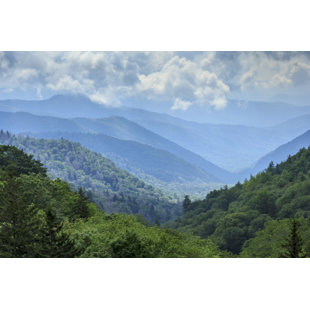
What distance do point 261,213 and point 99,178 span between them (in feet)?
146

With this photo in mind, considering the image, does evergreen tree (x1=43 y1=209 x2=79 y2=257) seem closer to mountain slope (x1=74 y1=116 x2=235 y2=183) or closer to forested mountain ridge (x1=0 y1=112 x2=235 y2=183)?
forested mountain ridge (x1=0 y1=112 x2=235 y2=183)

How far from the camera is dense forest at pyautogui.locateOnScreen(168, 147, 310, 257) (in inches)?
789

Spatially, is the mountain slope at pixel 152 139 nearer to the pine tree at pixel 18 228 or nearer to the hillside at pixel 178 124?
the hillside at pixel 178 124

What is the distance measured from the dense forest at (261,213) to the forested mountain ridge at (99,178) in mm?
6280

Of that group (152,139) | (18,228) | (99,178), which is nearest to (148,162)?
(152,139)

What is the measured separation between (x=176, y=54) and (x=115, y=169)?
45.7m

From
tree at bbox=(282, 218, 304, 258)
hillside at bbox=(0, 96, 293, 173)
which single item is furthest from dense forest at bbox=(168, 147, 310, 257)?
hillside at bbox=(0, 96, 293, 173)

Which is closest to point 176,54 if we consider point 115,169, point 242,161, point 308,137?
point 308,137

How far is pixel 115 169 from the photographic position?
63719 millimetres

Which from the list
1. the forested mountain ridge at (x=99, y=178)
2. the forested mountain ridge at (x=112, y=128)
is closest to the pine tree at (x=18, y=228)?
the forested mountain ridge at (x=112, y=128)

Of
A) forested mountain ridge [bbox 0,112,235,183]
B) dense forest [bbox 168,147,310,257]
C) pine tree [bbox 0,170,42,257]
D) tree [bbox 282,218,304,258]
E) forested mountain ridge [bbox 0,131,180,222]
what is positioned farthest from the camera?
forested mountain ridge [bbox 0,131,180,222]

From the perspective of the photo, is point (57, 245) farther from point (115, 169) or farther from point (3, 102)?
point (115, 169)

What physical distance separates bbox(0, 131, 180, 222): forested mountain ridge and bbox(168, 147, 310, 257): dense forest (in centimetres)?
628

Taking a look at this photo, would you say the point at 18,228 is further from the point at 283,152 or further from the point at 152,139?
the point at 152,139
